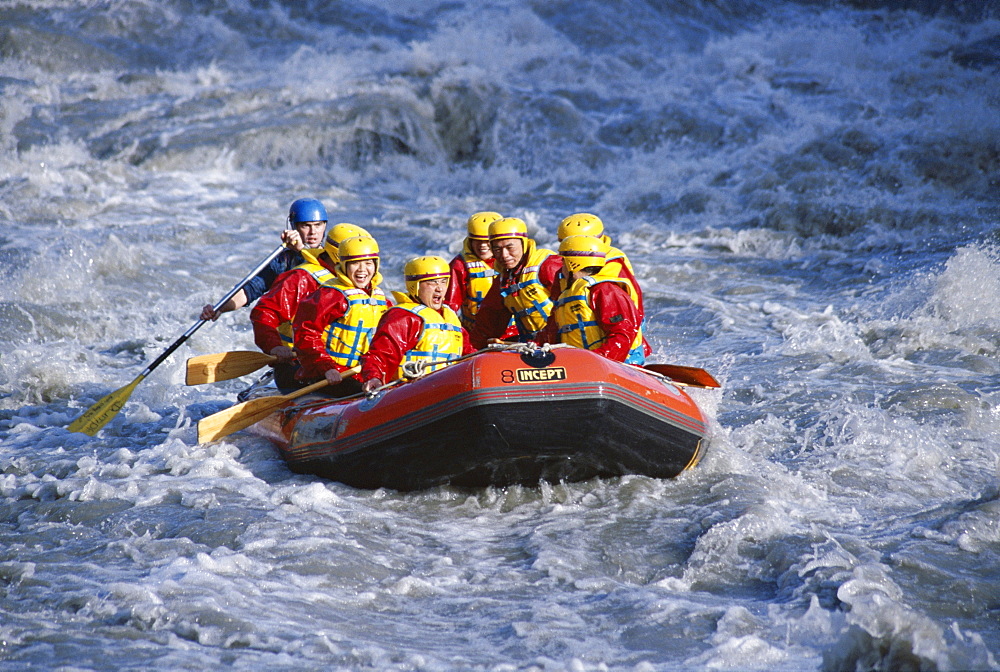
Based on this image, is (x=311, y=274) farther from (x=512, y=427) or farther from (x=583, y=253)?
(x=512, y=427)

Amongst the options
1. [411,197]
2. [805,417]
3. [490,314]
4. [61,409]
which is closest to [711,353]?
[805,417]

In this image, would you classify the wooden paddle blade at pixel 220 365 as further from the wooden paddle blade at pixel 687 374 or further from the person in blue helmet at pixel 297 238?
the wooden paddle blade at pixel 687 374

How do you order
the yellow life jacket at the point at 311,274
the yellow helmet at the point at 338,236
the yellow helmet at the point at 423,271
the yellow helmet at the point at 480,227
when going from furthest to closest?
the yellow helmet at the point at 480,227, the yellow life jacket at the point at 311,274, the yellow helmet at the point at 338,236, the yellow helmet at the point at 423,271

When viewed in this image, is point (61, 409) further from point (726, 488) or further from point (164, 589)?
point (726, 488)

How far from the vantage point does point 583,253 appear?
535cm

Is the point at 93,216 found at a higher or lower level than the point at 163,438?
higher

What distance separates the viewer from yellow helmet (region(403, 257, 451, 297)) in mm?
5176

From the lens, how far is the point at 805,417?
638 centimetres

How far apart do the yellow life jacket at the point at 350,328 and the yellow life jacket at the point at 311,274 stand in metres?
0.41

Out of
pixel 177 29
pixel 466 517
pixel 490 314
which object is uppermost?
pixel 177 29

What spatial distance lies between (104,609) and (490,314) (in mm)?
3340

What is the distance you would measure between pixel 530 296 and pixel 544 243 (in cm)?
590

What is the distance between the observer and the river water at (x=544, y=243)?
3.71 meters

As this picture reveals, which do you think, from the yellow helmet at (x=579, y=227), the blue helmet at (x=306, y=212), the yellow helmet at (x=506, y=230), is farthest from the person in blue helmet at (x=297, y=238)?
the yellow helmet at (x=579, y=227)
